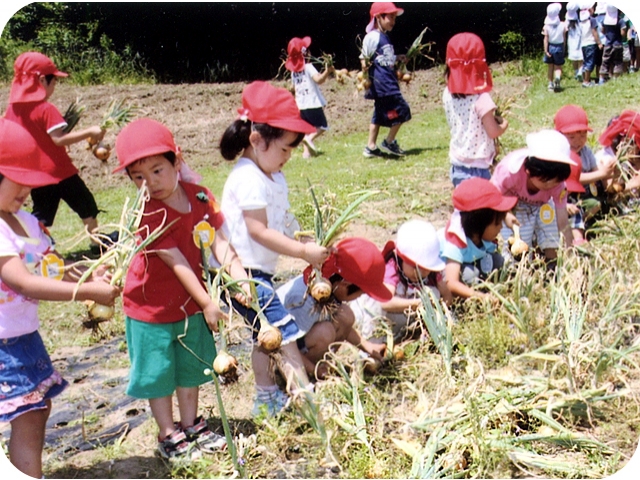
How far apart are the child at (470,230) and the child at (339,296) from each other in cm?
61

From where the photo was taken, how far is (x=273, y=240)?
2.90 metres

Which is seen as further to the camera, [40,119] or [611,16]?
Result: [611,16]

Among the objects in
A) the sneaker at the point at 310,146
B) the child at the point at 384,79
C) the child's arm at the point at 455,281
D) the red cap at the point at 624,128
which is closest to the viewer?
the child's arm at the point at 455,281

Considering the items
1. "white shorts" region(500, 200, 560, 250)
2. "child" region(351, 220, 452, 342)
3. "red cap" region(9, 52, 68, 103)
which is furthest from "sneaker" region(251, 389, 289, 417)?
"red cap" region(9, 52, 68, 103)

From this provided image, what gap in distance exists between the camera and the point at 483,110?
185 inches

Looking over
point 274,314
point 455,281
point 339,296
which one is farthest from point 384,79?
point 274,314

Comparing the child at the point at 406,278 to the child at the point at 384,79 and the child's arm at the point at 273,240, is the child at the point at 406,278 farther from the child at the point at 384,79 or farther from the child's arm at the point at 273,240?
the child at the point at 384,79

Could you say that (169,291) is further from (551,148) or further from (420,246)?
(551,148)

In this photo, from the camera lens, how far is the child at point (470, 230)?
368cm

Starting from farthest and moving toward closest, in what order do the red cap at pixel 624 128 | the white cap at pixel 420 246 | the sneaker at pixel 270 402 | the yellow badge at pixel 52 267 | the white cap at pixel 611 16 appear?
1. the white cap at pixel 611 16
2. the red cap at pixel 624 128
3. the white cap at pixel 420 246
4. the sneaker at pixel 270 402
5. the yellow badge at pixel 52 267

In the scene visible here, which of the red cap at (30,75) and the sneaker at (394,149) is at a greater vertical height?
the red cap at (30,75)

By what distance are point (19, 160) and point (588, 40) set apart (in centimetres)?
1104

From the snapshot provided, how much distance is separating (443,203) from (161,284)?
3584 millimetres

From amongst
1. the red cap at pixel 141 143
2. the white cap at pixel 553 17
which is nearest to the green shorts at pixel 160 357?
the red cap at pixel 141 143
